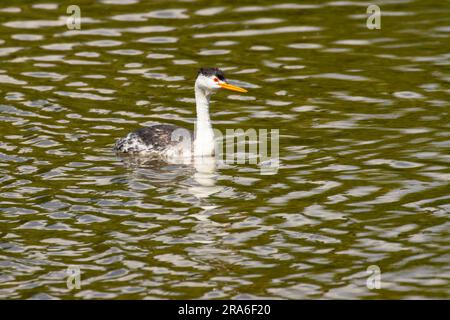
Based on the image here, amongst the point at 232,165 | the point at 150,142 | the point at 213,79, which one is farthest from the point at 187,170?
the point at 213,79

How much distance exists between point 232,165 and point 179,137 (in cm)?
108

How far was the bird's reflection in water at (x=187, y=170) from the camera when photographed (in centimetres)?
1688

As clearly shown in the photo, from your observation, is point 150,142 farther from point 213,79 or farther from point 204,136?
point 213,79

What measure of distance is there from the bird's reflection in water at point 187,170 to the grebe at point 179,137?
0.38 ft

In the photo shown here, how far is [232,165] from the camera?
59.4 feet

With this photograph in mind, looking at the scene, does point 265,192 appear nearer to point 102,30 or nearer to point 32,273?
point 32,273

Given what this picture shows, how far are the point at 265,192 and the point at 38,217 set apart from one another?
10.8ft

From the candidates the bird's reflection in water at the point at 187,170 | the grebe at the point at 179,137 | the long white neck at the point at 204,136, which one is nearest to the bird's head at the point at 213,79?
the grebe at the point at 179,137

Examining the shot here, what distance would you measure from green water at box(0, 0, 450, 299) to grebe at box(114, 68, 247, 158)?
459 millimetres

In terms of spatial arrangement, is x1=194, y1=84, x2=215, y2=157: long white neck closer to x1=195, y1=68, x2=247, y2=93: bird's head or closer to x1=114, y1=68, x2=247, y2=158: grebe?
x1=114, y1=68, x2=247, y2=158: grebe

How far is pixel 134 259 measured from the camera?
1412 cm

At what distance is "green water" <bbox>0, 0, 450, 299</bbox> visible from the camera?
13812 mm
